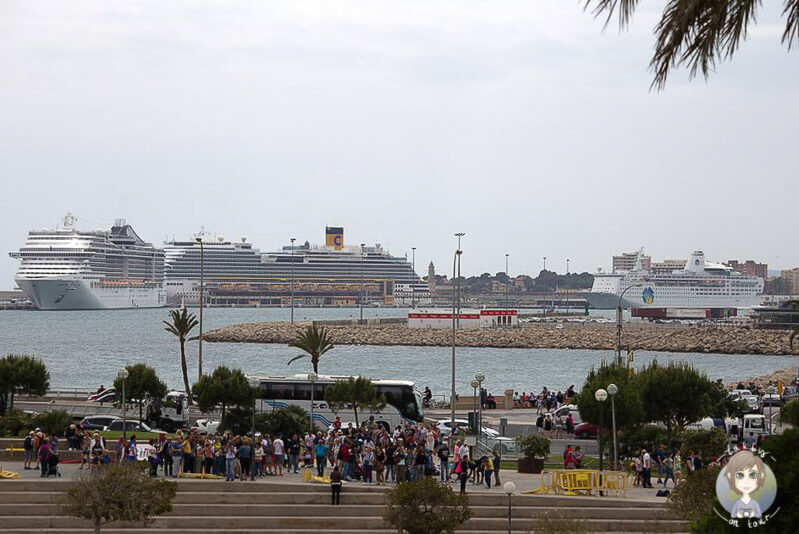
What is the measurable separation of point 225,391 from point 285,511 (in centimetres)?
860

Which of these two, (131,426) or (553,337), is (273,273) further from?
(131,426)

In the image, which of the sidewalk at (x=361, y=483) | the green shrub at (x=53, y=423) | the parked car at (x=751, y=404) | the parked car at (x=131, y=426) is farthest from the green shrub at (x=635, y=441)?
the green shrub at (x=53, y=423)

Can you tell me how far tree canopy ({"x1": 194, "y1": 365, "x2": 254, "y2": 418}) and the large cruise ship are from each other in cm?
15164

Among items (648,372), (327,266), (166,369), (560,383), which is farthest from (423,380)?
(327,266)

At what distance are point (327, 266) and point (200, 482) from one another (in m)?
169

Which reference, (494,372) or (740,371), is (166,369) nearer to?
(494,372)

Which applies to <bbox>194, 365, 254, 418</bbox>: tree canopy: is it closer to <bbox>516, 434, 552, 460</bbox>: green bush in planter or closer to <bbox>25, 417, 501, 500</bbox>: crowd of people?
<bbox>25, 417, 501, 500</bbox>: crowd of people

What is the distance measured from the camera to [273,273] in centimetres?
18512

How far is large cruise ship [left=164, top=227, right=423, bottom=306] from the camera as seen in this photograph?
18225cm

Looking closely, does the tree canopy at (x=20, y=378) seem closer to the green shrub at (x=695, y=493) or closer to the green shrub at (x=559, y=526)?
the green shrub at (x=695, y=493)

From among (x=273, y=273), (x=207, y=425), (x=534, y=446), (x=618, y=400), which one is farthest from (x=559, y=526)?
(x=273, y=273)

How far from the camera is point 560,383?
57.9m

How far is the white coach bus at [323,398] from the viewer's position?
2995 centimetres

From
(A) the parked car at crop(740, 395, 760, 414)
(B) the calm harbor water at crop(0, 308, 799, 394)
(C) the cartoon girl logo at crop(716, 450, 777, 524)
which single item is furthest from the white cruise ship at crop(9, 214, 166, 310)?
(C) the cartoon girl logo at crop(716, 450, 777, 524)
